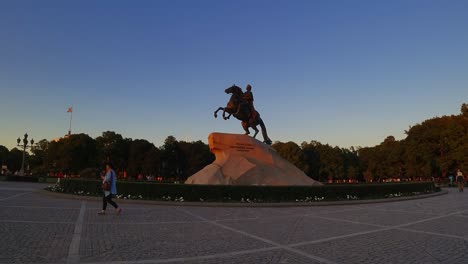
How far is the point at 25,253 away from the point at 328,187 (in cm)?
1771

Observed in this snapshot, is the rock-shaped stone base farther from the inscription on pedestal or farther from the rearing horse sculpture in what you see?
the rearing horse sculpture

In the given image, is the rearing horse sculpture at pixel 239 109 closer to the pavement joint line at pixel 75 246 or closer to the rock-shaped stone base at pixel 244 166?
the rock-shaped stone base at pixel 244 166

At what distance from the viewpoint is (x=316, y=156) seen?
306 feet

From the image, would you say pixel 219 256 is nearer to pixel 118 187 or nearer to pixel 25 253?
pixel 25 253

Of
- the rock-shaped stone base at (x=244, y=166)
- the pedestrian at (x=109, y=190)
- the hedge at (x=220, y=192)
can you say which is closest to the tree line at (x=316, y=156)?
the rock-shaped stone base at (x=244, y=166)

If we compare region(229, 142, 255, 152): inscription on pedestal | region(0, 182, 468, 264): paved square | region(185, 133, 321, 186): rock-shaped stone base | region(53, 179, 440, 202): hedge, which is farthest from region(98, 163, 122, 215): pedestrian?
region(229, 142, 255, 152): inscription on pedestal

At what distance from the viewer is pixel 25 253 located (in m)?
6.93

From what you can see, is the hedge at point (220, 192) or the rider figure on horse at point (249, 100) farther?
the rider figure on horse at point (249, 100)

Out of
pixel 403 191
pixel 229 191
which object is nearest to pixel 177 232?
pixel 229 191

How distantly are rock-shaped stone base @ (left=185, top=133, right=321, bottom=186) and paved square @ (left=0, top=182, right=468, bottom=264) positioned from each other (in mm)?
10240

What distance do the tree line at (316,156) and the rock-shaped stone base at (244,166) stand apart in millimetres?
41940

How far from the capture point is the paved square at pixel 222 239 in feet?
23.2

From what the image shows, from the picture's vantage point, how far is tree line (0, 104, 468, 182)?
6794 centimetres

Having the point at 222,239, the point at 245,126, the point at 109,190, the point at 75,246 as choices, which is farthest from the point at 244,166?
the point at 75,246
